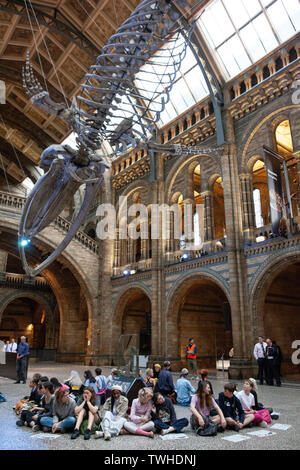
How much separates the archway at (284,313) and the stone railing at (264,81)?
663 centimetres

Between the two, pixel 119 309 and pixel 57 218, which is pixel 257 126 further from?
pixel 119 309

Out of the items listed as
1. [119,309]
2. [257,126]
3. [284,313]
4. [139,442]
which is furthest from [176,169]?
[139,442]

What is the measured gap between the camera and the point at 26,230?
9.32 metres

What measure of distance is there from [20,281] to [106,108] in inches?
865

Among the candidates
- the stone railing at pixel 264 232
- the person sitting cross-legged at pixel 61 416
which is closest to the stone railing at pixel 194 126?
the stone railing at pixel 264 232

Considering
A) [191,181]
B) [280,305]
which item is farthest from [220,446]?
[191,181]

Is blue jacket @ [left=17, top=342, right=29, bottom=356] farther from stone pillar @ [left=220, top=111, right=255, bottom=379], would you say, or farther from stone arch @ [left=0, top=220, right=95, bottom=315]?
stone arch @ [left=0, top=220, right=95, bottom=315]

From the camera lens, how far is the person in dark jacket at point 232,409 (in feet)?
17.2

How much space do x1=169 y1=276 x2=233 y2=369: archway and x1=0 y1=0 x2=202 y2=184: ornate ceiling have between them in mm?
10482

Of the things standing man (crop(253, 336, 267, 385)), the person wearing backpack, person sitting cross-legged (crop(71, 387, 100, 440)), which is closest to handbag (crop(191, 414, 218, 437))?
person sitting cross-legged (crop(71, 387, 100, 440))

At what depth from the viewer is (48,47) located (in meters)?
18.5

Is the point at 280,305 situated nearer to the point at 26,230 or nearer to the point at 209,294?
the point at 209,294

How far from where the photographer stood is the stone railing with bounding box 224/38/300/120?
13312 mm

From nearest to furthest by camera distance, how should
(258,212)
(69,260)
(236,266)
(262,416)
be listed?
(262,416)
(236,266)
(69,260)
(258,212)
